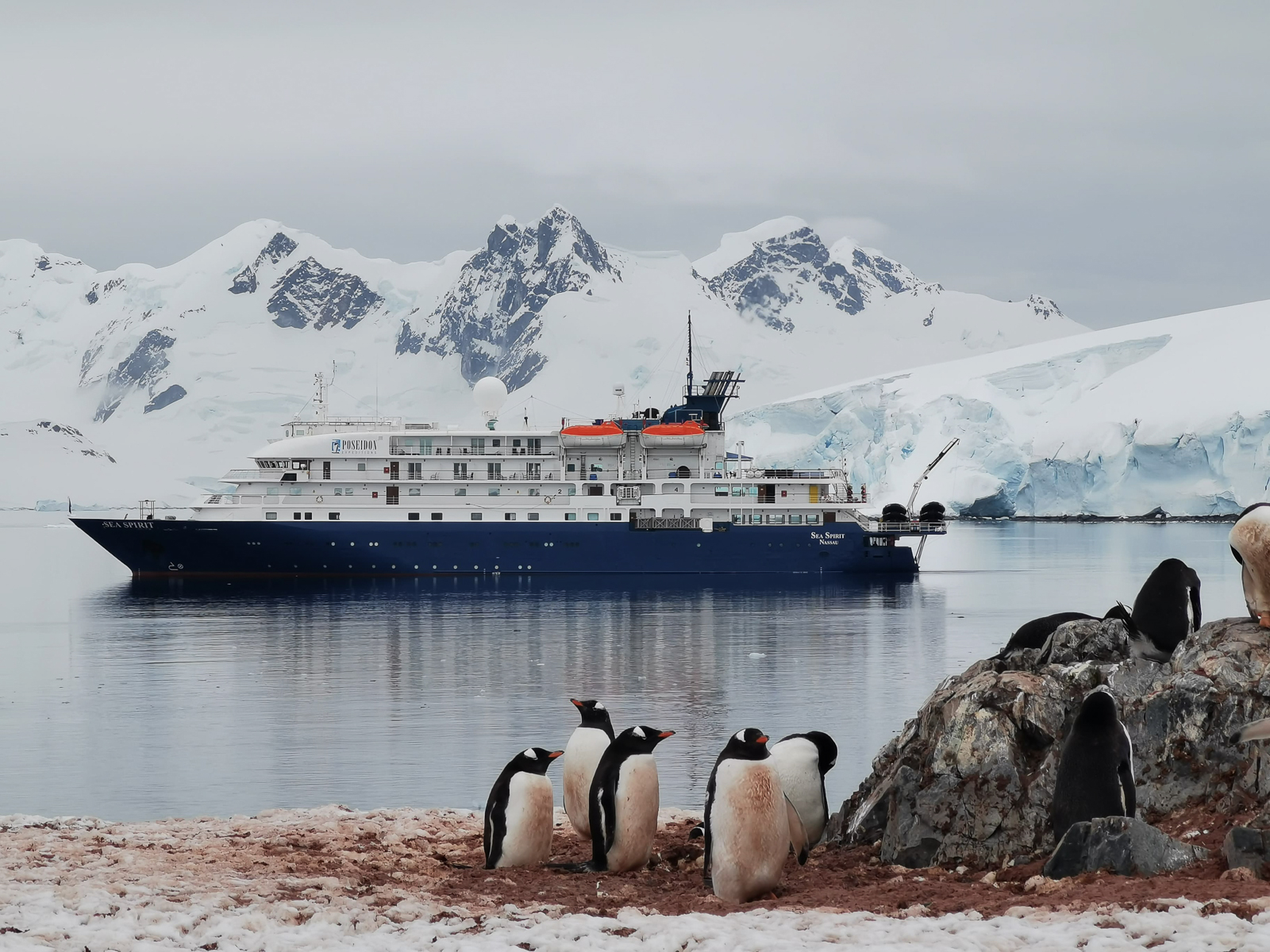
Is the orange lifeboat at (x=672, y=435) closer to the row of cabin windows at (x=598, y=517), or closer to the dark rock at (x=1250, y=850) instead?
the row of cabin windows at (x=598, y=517)

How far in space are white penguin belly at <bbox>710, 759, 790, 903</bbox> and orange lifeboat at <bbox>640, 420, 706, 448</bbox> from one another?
133 feet

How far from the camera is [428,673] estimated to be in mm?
23125

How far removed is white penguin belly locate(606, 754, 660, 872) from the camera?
28.4ft

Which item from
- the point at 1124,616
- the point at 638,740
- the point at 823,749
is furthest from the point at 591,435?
the point at 638,740

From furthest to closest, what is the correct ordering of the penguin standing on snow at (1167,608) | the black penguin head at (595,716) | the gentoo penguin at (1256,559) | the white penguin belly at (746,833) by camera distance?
the black penguin head at (595,716)
the penguin standing on snow at (1167,608)
the gentoo penguin at (1256,559)
the white penguin belly at (746,833)

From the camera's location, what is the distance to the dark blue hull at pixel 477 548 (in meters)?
47.4

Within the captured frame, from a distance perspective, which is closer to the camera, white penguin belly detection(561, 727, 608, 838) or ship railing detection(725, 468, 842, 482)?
white penguin belly detection(561, 727, 608, 838)

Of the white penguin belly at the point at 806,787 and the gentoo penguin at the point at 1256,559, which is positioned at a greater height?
the gentoo penguin at the point at 1256,559

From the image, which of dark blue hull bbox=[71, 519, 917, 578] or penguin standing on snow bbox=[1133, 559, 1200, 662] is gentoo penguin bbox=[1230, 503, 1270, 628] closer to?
penguin standing on snow bbox=[1133, 559, 1200, 662]

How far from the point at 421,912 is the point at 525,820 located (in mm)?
1680

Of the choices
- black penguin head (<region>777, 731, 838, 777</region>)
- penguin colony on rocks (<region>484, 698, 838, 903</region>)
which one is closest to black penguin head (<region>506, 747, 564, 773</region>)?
penguin colony on rocks (<region>484, 698, 838, 903</region>)

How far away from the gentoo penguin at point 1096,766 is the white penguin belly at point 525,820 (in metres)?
3.42

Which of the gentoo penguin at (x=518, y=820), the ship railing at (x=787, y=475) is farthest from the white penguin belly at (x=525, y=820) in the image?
the ship railing at (x=787, y=475)

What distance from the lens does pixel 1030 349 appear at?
12319cm
